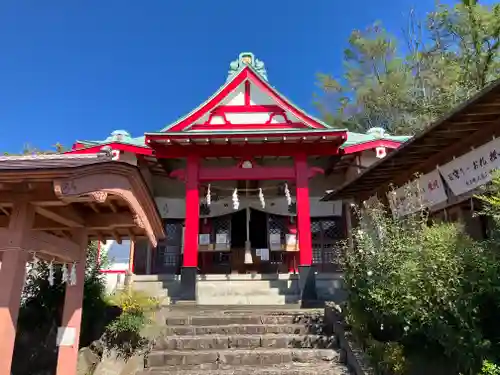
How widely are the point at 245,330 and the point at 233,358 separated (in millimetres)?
1036

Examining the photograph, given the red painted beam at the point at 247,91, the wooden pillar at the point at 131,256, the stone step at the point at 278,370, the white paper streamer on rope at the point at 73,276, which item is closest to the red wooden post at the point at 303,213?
the red painted beam at the point at 247,91

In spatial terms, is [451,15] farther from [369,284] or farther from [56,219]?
[56,219]

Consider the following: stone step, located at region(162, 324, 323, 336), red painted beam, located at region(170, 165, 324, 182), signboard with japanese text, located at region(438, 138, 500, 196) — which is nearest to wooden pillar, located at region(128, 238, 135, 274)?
red painted beam, located at region(170, 165, 324, 182)

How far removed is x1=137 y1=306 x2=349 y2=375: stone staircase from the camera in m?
6.49

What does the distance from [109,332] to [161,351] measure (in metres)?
1.10

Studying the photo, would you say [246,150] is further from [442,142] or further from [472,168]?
[472,168]

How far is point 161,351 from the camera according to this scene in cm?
703

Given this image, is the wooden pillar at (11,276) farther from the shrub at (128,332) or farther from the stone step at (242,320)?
the stone step at (242,320)

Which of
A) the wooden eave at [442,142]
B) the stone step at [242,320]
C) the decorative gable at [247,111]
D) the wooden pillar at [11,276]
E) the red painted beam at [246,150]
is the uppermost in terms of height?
the decorative gable at [247,111]

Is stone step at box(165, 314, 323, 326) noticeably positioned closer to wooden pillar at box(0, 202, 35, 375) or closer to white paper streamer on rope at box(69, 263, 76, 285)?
white paper streamer on rope at box(69, 263, 76, 285)

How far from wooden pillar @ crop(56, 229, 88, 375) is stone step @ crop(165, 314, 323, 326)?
2.12 m

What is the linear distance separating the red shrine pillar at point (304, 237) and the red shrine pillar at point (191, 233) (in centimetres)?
297

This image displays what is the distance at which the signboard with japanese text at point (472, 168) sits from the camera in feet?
22.0

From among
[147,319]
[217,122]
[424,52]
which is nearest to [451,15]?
[424,52]
